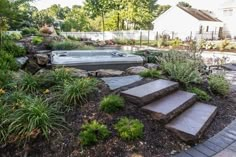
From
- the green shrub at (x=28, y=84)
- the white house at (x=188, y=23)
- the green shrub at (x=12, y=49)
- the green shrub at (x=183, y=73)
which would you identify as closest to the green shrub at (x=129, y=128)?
the green shrub at (x=28, y=84)

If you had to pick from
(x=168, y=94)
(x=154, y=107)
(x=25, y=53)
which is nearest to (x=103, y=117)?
(x=154, y=107)

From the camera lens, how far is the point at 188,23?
22984mm

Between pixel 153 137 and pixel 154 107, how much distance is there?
53cm

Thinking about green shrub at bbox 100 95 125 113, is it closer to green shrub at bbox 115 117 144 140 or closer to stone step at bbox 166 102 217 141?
green shrub at bbox 115 117 144 140

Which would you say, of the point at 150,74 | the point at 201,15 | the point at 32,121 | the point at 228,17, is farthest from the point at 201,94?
the point at 228,17

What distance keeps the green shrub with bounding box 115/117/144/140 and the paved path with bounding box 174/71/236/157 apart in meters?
0.51

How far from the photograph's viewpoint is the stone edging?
2664mm

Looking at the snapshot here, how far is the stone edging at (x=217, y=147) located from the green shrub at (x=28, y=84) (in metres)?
2.28

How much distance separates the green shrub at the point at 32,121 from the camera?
2.60 meters

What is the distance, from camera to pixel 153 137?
112 inches

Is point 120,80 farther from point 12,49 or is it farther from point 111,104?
point 12,49

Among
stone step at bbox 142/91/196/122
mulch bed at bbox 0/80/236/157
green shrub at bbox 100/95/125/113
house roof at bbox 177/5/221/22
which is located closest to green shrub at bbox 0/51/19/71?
mulch bed at bbox 0/80/236/157

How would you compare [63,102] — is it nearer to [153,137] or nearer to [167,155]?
[153,137]

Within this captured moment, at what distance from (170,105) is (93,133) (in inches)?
51.9
